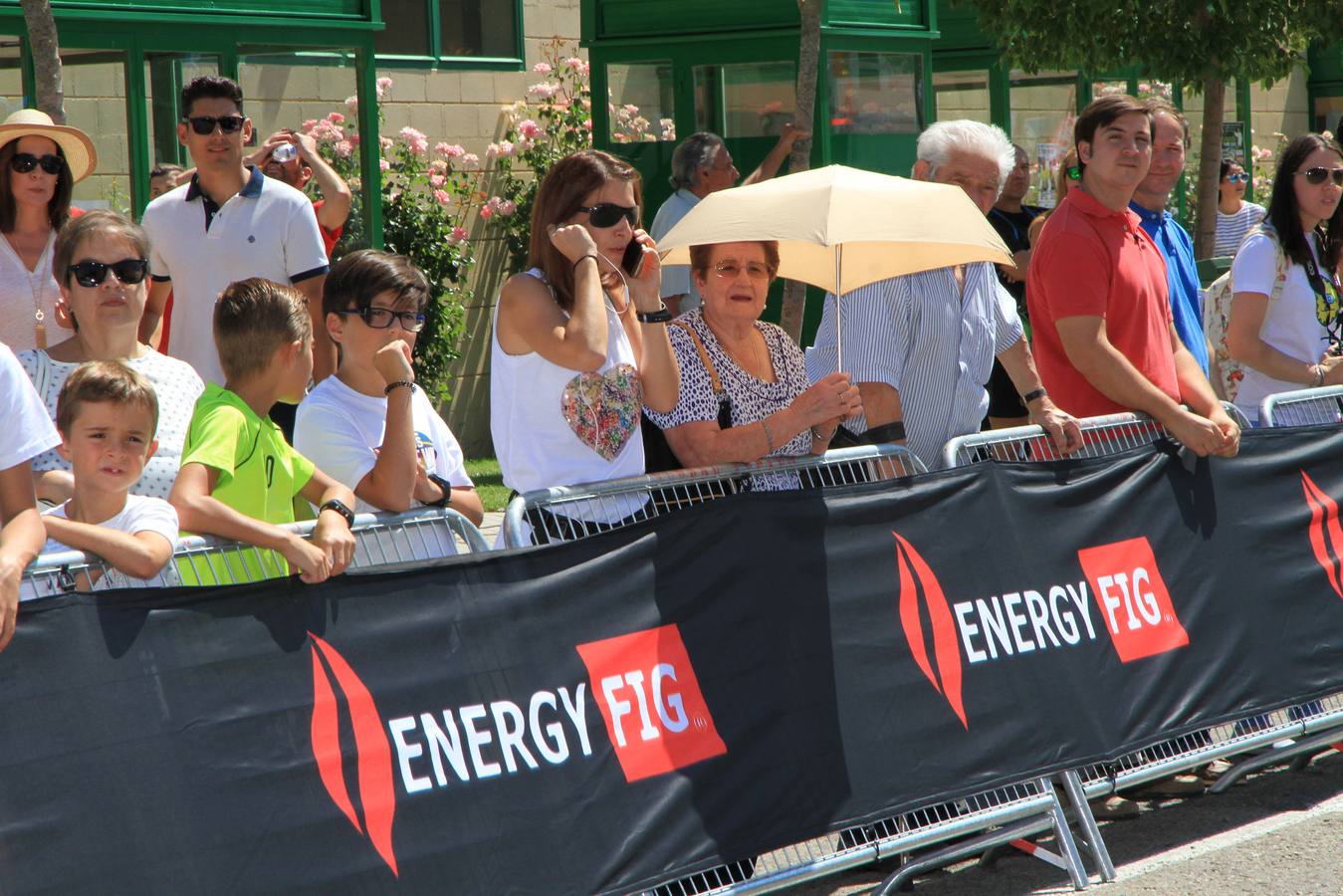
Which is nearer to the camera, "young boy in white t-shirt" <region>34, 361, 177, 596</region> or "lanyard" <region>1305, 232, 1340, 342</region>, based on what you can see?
"young boy in white t-shirt" <region>34, 361, 177, 596</region>

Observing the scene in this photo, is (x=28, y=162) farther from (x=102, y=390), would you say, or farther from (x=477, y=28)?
(x=477, y=28)

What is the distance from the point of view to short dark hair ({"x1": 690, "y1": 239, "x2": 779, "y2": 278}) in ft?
16.7

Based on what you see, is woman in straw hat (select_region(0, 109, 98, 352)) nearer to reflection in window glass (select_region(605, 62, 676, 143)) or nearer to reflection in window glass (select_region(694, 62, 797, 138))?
reflection in window glass (select_region(605, 62, 676, 143))

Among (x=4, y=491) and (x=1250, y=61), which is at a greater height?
(x=1250, y=61)

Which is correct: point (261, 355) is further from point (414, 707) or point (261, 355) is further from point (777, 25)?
point (777, 25)

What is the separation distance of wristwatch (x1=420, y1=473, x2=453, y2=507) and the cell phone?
81 centimetres

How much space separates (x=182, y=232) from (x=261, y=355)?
2.14 metres

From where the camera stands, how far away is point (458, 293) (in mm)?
12859

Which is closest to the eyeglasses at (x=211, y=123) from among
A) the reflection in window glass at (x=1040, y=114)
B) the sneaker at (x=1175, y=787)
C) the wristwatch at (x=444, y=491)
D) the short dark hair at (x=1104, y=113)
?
the wristwatch at (x=444, y=491)

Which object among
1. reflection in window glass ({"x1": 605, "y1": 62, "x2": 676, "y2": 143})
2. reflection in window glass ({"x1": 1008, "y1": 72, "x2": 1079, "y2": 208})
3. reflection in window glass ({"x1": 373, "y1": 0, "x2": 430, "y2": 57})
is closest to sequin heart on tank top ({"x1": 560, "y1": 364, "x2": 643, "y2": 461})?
reflection in window glass ({"x1": 605, "y1": 62, "x2": 676, "y2": 143})

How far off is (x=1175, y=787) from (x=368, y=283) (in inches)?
128

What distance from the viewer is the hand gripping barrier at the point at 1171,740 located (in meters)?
5.21

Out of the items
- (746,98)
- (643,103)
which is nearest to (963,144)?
(746,98)

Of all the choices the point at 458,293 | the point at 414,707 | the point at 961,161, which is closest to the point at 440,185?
the point at 458,293
